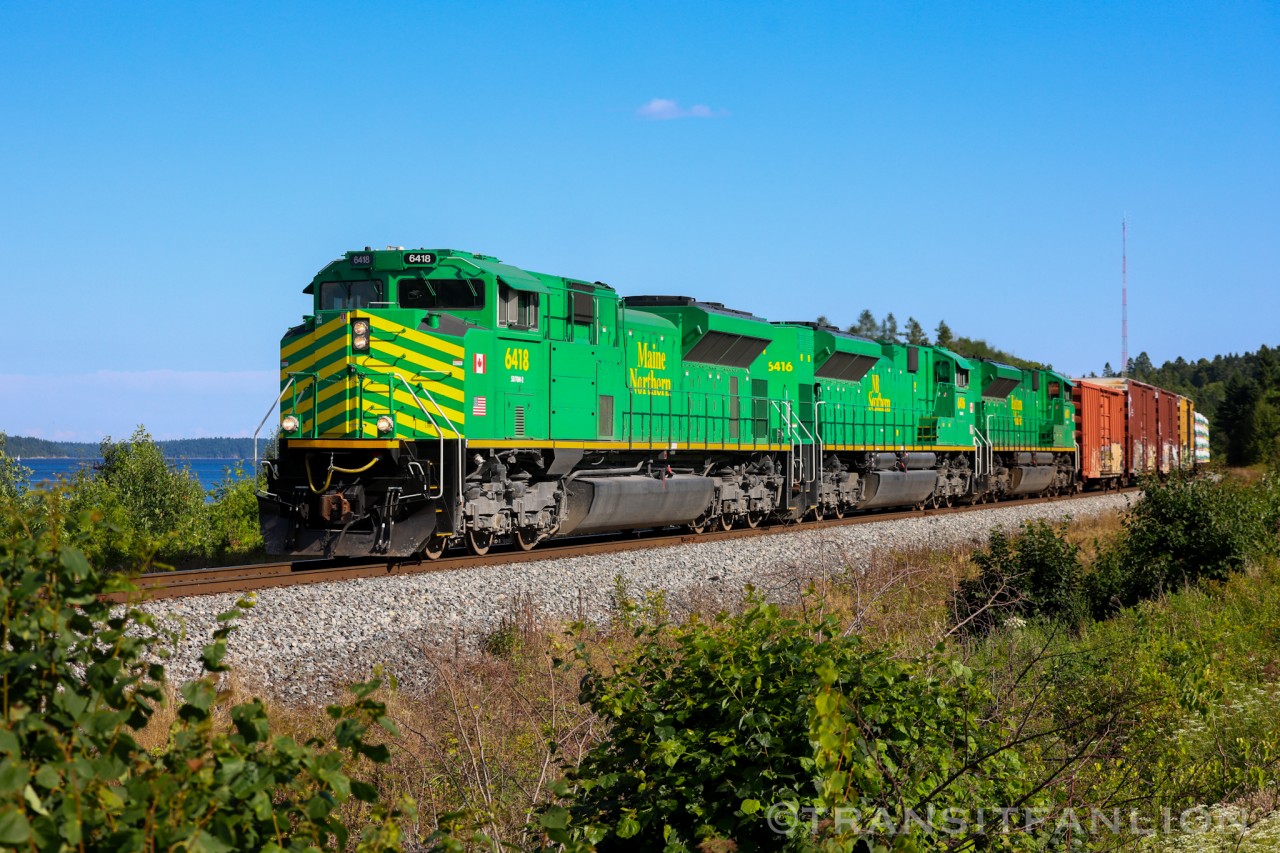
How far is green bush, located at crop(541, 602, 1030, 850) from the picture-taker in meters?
3.81

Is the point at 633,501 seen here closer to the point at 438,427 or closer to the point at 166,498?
the point at 438,427

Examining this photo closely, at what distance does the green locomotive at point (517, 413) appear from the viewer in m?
13.9

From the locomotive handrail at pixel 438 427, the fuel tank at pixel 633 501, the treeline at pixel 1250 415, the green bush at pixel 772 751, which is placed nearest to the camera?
the green bush at pixel 772 751

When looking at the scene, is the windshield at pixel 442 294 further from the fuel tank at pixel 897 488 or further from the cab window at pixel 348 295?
the fuel tank at pixel 897 488

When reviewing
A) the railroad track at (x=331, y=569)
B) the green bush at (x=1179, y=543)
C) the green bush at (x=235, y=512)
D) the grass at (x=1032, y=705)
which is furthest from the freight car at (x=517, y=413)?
the green bush at (x=235, y=512)

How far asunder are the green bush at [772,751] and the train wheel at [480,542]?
10.1m

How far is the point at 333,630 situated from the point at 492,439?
452 cm

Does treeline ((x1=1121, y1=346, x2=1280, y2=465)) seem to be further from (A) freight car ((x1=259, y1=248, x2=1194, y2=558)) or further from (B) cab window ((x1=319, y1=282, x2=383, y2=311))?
(B) cab window ((x1=319, y1=282, x2=383, y2=311))

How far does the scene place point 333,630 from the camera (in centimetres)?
1031

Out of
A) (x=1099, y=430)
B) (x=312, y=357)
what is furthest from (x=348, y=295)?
(x=1099, y=430)

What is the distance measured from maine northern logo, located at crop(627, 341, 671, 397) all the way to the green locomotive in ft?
0.10

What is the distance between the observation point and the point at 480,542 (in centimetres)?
1498

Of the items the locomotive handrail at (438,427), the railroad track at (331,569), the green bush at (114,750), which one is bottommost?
the railroad track at (331,569)

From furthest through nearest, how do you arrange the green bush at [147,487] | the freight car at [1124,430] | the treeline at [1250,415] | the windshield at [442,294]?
1. the treeline at [1250,415]
2. the freight car at [1124,430]
3. the green bush at [147,487]
4. the windshield at [442,294]
